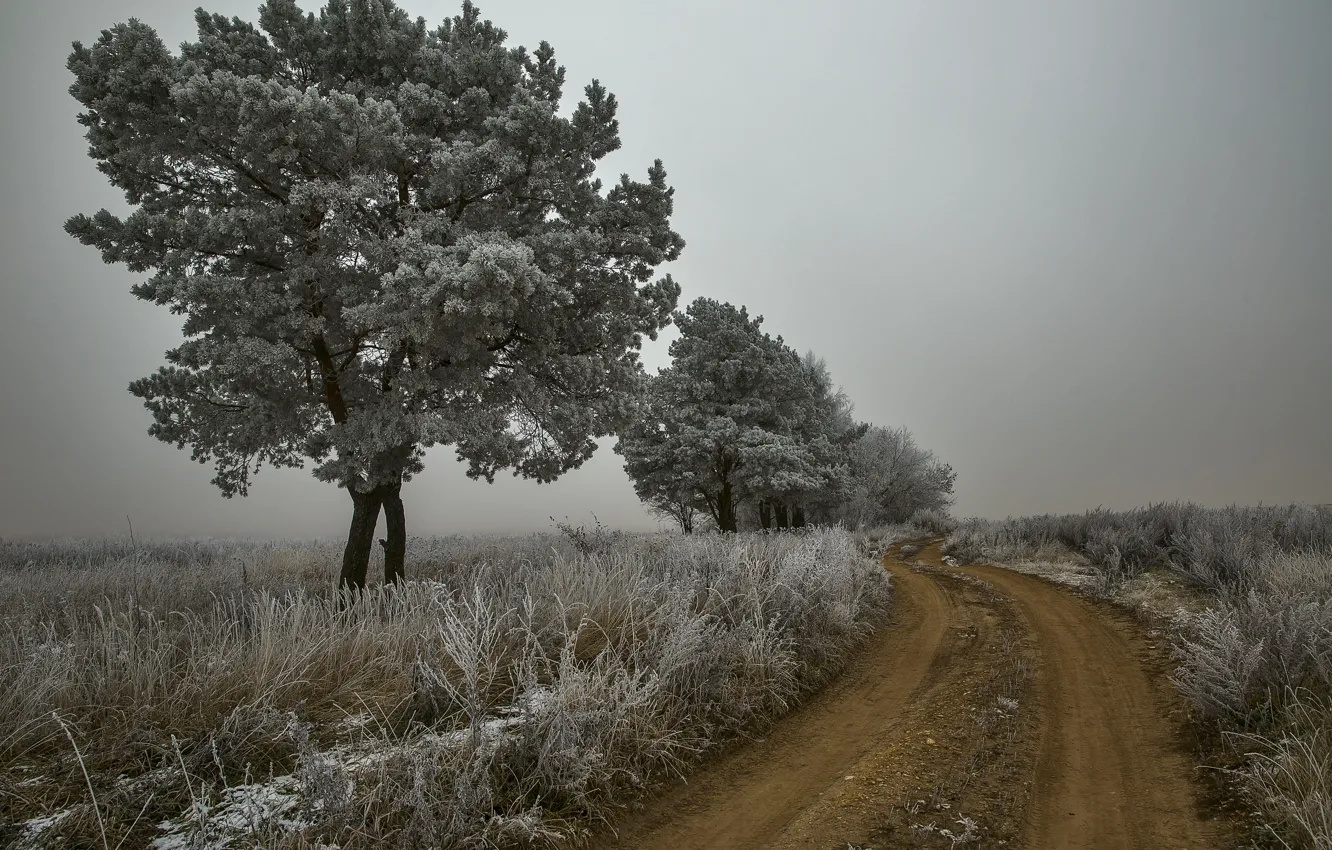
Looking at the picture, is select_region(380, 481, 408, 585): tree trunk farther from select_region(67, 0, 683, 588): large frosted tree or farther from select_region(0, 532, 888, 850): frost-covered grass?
select_region(0, 532, 888, 850): frost-covered grass

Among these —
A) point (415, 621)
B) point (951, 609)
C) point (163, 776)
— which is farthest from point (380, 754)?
point (951, 609)

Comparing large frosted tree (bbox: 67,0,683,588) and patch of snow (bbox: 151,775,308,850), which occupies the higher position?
large frosted tree (bbox: 67,0,683,588)

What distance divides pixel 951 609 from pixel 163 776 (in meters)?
11.0

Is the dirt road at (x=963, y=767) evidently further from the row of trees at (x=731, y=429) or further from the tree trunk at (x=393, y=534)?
the row of trees at (x=731, y=429)

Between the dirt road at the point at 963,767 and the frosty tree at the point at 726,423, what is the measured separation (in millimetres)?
13613

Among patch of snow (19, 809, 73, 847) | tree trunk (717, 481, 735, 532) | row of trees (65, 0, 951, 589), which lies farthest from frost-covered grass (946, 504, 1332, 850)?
tree trunk (717, 481, 735, 532)

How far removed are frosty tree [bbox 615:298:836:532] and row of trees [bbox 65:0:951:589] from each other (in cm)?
989

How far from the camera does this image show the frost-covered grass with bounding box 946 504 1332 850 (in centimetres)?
375

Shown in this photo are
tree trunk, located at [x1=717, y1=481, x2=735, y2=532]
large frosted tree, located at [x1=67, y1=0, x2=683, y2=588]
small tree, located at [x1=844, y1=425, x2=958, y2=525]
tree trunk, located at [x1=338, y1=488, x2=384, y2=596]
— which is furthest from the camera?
small tree, located at [x1=844, y1=425, x2=958, y2=525]

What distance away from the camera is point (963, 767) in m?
4.62

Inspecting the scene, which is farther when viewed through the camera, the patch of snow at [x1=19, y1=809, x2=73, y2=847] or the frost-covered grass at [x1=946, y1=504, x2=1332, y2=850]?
the frost-covered grass at [x1=946, y1=504, x2=1332, y2=850]

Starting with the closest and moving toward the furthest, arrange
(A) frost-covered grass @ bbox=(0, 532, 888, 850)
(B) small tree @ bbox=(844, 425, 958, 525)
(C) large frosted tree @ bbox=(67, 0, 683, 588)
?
(A) frost-covered grass @ bbox=(0, 532, 888, 850)
(C) large frosted tree @ bbox=(67, 0, 683, 588)
(B) small tree @ bbox=(844, 425, 958, 525)

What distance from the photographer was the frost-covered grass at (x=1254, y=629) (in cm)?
375

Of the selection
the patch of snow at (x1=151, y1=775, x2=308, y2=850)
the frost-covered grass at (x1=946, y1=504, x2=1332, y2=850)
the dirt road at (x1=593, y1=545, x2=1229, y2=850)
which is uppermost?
the frost-covered grass at (x1=946, y1=504, x2=1332, y2=850)
